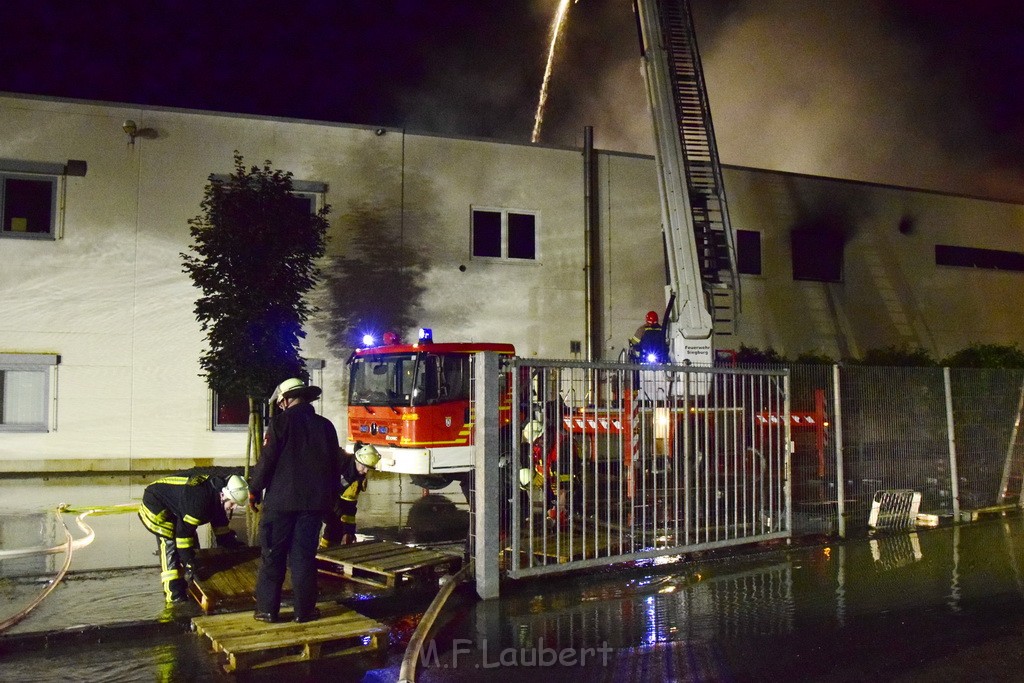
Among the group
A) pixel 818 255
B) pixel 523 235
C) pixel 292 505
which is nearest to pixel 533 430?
pixel 292 505

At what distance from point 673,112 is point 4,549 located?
10.6 metres

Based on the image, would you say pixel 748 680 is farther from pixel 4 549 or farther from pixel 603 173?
pixel 603 173

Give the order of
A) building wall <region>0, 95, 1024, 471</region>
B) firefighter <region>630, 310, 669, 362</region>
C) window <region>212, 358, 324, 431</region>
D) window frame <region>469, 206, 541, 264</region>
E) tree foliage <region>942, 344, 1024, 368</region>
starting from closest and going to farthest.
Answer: firefighter <region>630, 310, 669, 362</region> < tree foliage <region>942, 344, 1024, 368</region> < building wall <region>0, 95, 1024, 471</region> < window <region>212, 358, 324, 431</region> < window frame <region>469, 206, 541, 264</region>

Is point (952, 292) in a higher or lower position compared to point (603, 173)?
lower

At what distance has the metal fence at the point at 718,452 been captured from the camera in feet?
22.1

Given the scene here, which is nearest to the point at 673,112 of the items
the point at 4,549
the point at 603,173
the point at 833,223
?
the point at 603,173

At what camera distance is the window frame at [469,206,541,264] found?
16.9m

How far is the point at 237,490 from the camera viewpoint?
6273 mm

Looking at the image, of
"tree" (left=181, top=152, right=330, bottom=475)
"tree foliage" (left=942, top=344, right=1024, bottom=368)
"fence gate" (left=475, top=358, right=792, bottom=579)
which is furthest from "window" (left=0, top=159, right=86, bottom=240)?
"tree foliage" (left=942, top=344, right=1024, bottom=368)

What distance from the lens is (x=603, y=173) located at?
1805 centimetres

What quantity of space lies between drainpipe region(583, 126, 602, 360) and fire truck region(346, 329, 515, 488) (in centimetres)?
651
